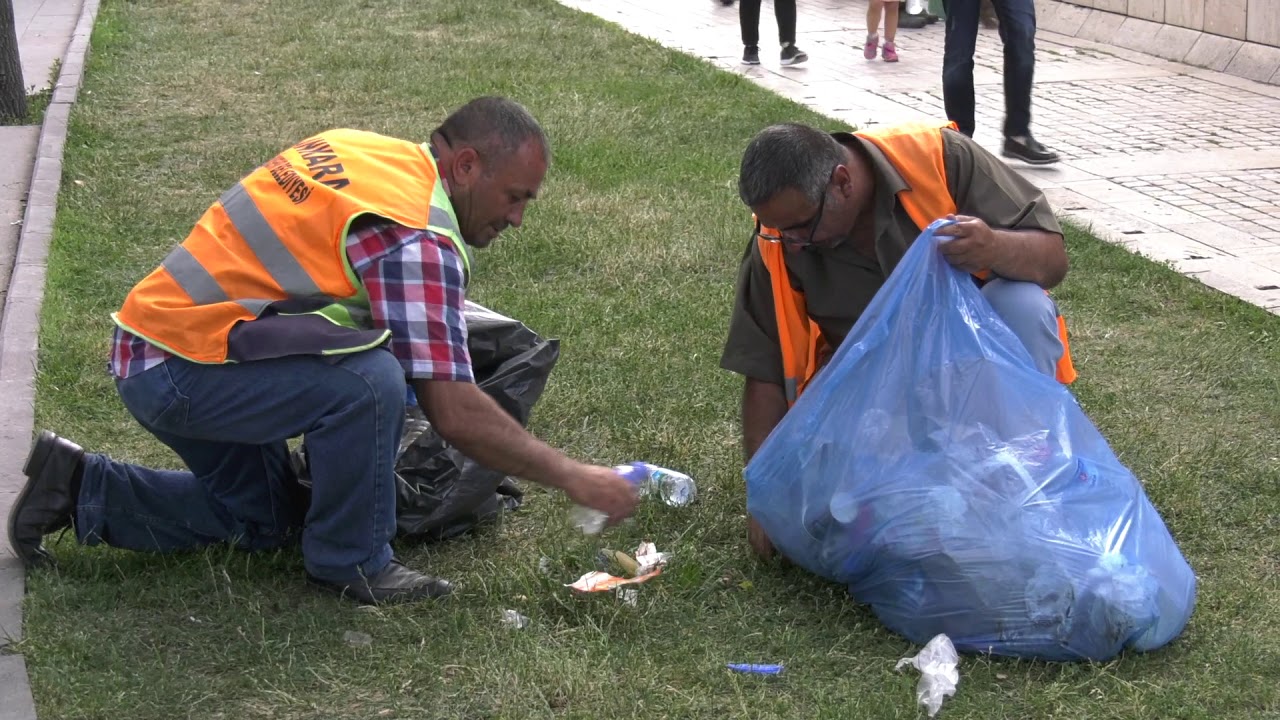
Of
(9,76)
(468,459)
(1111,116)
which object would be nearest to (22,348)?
(468,459)

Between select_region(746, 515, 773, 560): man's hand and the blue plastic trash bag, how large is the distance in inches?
8.7

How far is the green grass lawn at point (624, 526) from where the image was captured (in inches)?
114

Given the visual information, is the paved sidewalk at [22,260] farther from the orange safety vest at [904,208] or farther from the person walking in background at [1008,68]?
the person walking in background at [1008,68]

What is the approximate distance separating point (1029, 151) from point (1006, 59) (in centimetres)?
46

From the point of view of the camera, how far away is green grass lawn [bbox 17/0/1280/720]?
9.47ft

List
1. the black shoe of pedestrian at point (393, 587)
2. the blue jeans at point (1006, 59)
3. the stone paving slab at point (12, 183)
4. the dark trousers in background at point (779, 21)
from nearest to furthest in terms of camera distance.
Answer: the black shoe of pedestrian at point (393, 587), the stone paving slab at point (12, 183), the blue jeans at point (1006, 59), the dark trousers in background at point (779, 21)

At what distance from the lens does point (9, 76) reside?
27.3 ft

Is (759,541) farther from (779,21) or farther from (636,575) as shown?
(779,21)

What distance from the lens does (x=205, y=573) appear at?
3336 mm

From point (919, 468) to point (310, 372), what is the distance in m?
1.23

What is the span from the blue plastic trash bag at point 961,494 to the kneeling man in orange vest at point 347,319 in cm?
48

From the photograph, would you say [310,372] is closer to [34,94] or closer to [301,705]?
[301,705]

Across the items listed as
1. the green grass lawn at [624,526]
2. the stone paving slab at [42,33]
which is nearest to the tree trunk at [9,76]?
the green grass lawn at [624,526]

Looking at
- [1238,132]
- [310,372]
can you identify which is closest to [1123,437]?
[310,372]
